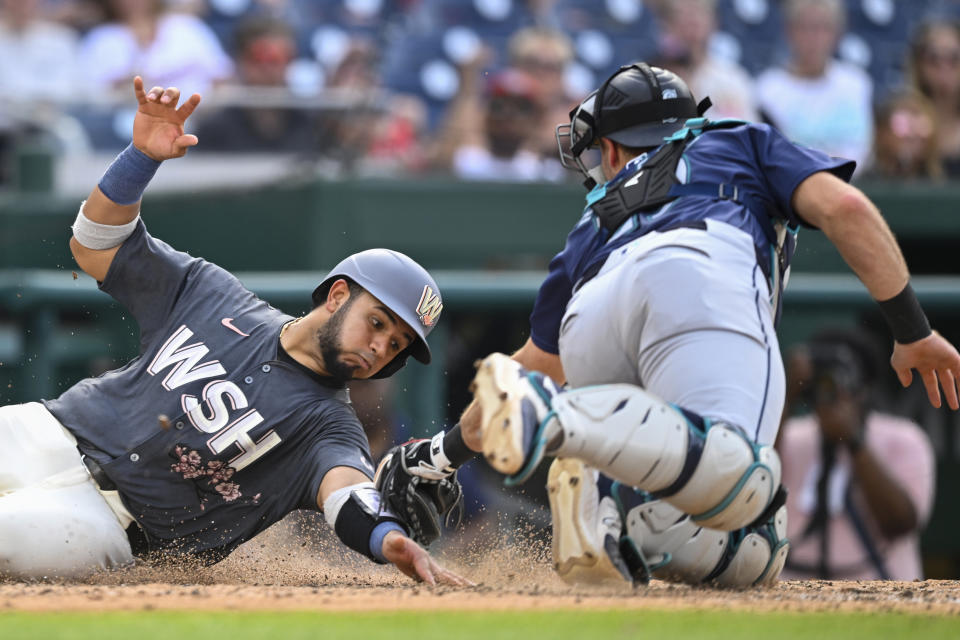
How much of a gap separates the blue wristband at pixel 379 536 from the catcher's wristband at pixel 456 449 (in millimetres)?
342

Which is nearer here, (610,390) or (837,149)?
(610,390)

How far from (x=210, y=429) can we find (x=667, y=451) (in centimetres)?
152

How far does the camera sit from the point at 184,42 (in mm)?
8445

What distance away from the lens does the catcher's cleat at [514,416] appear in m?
2.92

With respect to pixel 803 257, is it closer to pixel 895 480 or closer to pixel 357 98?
pixel 895 480

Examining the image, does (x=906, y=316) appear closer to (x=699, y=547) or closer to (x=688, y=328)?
(x=688, y=328)

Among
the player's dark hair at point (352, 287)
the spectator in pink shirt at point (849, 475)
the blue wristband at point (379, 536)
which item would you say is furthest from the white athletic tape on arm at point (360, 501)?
the spectator in pink shirt at point (849, 475)

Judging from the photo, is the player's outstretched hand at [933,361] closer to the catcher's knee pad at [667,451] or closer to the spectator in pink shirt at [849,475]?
the catcher's knee pad at [667,451]

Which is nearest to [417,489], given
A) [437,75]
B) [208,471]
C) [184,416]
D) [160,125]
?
[208,471]

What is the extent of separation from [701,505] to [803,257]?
16.2 ft

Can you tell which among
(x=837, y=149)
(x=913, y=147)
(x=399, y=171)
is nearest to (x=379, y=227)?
(x=399, y=171)

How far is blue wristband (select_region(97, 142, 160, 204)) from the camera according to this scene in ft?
13.4

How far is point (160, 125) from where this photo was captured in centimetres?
412

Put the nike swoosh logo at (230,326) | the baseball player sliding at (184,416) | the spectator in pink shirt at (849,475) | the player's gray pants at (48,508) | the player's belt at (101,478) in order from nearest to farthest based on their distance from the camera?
the player's gray pants at (48,508) → the baseball player sliding at (184,416) → the player's belt at (101,478) → the nike swoosh logo at (230,326) → the spectator in pink shirt at (849,475)
